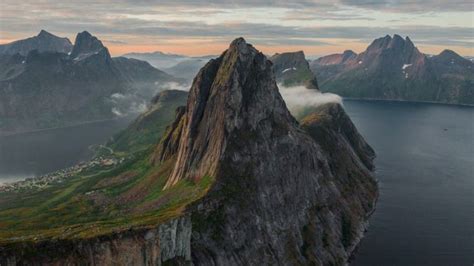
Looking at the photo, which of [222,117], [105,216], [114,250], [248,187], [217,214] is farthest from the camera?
[222,117]

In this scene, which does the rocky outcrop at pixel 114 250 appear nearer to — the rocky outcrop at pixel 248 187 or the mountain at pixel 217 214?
the mountain at pixel 217 214

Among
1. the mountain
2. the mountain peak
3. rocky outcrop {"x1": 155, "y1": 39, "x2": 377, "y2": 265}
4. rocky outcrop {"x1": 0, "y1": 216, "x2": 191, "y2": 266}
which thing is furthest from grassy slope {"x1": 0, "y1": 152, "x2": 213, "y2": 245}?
the mountain peak

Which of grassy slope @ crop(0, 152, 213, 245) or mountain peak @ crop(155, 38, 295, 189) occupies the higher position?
mountain peak @ crop(155, 38, 295, 189)

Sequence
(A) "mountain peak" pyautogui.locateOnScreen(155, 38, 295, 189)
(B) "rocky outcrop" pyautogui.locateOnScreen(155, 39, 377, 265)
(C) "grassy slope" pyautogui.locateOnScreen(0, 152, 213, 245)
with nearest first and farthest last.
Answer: (C) "grassy slope" pyautogui.locateOnScreen(0, 152, 213, 245)
(B) "rocky outcrop" pyautogui.locateOnScreen(155, 39, 377, 265)
(A) "mountain peak" pyautogui.locateOnScreen(155, 38, 295, 189)

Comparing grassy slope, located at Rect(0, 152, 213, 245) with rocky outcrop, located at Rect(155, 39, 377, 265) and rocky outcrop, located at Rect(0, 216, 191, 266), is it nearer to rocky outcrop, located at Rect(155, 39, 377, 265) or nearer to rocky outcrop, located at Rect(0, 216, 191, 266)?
rocky outcrop, located at Rect(0, 216, 191, 266)

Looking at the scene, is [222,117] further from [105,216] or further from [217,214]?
[105,216]

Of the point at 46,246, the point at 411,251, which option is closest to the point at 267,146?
the point at 411,251

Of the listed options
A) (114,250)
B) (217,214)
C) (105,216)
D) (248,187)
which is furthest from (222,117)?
(114,250)

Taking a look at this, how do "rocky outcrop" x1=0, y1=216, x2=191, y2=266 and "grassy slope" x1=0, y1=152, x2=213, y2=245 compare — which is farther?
"grassy slope" x1=0, y1=152, x2=213, y2=245
